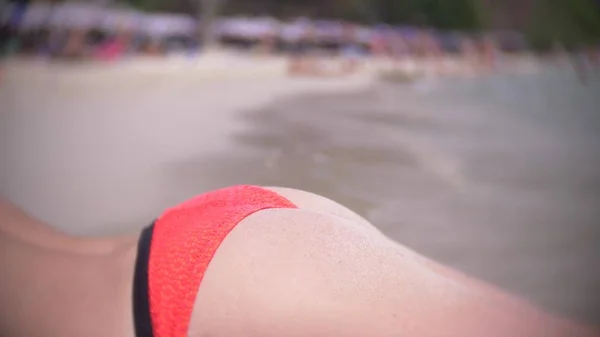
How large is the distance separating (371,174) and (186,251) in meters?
0.39

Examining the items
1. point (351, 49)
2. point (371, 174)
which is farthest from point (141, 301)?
point (351, 49)

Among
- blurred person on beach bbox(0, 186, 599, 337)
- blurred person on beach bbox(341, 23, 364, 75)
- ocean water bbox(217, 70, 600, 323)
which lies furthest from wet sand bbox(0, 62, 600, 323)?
blurred person on beach bbox(341, 23, 364, 75)

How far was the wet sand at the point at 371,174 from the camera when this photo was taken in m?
0.73

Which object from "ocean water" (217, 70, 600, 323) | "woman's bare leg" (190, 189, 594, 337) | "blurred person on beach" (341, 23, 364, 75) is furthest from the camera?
"blurred person on beach" (341, 23, 364, 75)

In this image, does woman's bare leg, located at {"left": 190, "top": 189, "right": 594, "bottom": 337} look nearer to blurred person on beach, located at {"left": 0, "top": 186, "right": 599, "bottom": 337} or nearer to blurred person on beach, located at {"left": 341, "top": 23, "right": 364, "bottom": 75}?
blurred person on beach, located at {"left": 0, "top": 186, "right": 599, "bottom": 337}

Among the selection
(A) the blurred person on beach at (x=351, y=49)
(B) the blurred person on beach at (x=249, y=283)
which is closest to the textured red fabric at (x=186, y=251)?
(B) the blurred person on beach at (x=249, y=283)

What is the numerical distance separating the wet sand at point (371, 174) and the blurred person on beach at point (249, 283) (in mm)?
104

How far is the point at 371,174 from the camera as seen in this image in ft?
2.61

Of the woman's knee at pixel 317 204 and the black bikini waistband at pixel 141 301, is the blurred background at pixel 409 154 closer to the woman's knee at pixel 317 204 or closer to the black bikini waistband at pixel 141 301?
the woman's knee at pixel 317 204

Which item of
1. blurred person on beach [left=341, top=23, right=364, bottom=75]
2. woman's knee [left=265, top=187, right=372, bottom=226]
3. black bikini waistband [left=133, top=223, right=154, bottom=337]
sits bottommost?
black bikini waistband [left=133, top=223, right=154, bottom=337]

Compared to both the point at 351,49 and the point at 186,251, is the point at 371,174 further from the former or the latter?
the point at 351,49

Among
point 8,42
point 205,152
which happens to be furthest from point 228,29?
point 205,152

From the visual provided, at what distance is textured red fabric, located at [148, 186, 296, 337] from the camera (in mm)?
482

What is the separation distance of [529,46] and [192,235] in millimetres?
1193
